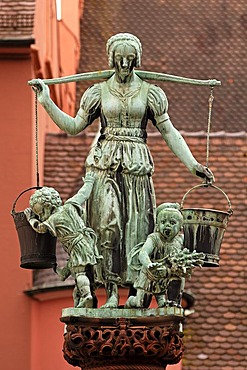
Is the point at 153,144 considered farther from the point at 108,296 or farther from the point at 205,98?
the point at 108,296

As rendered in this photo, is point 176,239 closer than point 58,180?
Yes

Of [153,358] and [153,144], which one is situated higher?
[153,144]

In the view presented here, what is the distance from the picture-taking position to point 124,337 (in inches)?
619

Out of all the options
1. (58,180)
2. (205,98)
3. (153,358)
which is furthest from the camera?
(205,98)

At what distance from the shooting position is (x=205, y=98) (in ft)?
140

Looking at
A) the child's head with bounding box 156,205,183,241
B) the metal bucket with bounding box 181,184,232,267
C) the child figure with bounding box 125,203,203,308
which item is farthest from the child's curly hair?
the metal bucket with bounding box 181,184,232,267

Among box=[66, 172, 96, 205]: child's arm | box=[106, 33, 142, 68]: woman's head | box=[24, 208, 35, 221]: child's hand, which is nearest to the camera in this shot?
box=[66, 172, 96, 205]: child's arm

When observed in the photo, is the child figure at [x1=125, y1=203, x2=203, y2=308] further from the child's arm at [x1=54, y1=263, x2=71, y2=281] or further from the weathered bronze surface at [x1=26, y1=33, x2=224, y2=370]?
the child's arm at [x1=54, y1=263, x2=71, y2=281]

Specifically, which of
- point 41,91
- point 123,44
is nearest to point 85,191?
point 41,91

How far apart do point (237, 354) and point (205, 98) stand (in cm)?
1028

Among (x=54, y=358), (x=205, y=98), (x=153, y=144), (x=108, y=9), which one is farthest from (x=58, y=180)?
(x=108, y=9)

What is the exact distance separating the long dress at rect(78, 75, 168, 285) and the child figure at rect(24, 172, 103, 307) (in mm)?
97

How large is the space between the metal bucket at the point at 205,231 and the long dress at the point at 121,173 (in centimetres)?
46

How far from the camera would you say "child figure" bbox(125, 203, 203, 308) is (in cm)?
1584
